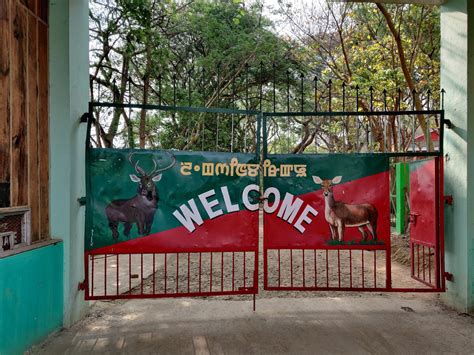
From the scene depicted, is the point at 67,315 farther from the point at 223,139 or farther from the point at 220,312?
the point at 223,139

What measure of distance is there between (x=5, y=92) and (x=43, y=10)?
130 centimetres

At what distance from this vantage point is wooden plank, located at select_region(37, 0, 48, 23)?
3.80 m

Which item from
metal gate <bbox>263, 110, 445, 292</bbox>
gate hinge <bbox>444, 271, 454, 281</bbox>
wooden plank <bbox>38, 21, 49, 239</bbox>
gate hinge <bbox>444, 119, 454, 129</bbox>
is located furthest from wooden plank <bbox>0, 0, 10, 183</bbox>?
gate hinge <bbox>444, 271, 454, 281</bbox>

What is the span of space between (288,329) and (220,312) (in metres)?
0.95

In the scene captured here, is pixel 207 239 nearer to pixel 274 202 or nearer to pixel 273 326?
pixel 274 202

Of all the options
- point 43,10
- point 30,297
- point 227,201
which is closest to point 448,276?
point 227,201

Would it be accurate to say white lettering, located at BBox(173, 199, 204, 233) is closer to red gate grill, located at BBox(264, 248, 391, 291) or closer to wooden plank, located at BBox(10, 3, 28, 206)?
wooden plank, located at BBox(10, 3, 28, 206)

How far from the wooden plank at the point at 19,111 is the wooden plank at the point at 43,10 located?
1.11 feet

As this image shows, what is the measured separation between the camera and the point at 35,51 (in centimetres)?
367

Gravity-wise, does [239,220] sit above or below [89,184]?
below

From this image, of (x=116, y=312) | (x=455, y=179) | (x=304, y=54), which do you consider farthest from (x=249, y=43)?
(x=116, y=312)

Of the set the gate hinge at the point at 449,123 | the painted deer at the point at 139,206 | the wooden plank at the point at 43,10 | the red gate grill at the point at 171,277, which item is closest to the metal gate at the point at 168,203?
the painted deer at the point at 139,206

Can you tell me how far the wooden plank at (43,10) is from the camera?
3.80m

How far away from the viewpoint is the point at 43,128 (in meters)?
3.80
